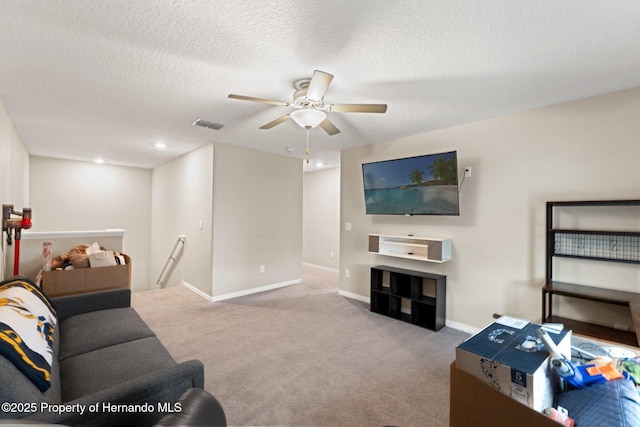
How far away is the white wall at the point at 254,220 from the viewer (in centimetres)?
430

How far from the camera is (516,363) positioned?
0.93 meters

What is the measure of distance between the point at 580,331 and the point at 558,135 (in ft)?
5.82

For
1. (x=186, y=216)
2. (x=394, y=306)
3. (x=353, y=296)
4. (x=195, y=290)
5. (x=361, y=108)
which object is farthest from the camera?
(x=186, y=216)

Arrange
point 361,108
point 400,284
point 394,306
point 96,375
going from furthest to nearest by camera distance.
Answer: point 400,284
point 394,306
point 361,108
point 96,375

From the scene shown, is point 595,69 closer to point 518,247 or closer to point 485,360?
point 518,247

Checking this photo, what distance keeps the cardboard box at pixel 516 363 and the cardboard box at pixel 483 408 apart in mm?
23

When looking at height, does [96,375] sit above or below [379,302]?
above

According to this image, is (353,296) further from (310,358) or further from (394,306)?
(310,358)

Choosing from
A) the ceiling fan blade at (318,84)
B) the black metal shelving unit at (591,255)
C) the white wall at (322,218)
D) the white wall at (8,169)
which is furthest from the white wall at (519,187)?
the white wall at (8,169)

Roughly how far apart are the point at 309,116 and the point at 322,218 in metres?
4.73

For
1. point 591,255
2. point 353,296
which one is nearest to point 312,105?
point 591,255

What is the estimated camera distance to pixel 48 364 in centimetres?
133

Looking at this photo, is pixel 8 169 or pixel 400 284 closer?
pixel 8 169

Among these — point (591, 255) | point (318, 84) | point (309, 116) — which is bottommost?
point (591, 255)
